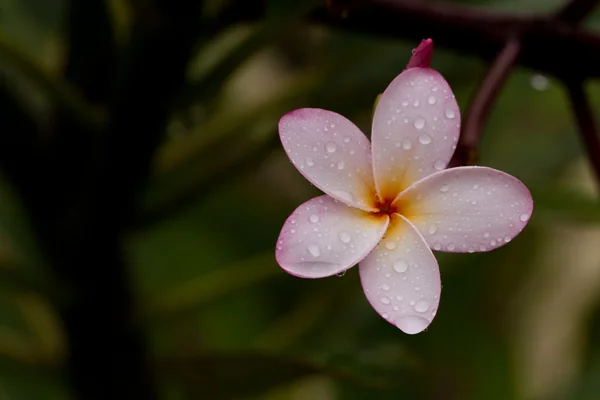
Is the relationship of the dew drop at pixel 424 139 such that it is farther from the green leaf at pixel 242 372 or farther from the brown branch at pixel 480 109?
the green leaf at pixel 242 372

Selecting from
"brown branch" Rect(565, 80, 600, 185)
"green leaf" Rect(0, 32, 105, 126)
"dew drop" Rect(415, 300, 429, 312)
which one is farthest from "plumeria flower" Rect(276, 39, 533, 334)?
"green leaf" Rect(0, 32, 105, 126)

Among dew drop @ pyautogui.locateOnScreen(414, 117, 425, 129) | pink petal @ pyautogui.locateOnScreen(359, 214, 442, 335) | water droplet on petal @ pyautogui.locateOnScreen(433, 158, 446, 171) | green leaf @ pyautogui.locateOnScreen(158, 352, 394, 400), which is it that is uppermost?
green leaf @ pyautogui.locateOnScreen(158, 352, 394, 400)

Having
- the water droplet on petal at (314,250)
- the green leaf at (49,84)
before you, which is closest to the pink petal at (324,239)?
the water droplet on petal at (314,250)

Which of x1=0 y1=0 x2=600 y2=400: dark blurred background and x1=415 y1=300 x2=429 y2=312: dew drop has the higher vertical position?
x1=0 y1=0 x2=600 y2=400: dark blurred background

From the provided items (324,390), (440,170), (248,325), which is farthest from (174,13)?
(324,390)

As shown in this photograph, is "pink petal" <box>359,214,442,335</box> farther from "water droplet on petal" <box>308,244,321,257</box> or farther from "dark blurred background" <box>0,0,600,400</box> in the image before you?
"dark blurred background" <box>0,0,600,400</box>

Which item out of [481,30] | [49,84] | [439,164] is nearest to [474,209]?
[439,164]
